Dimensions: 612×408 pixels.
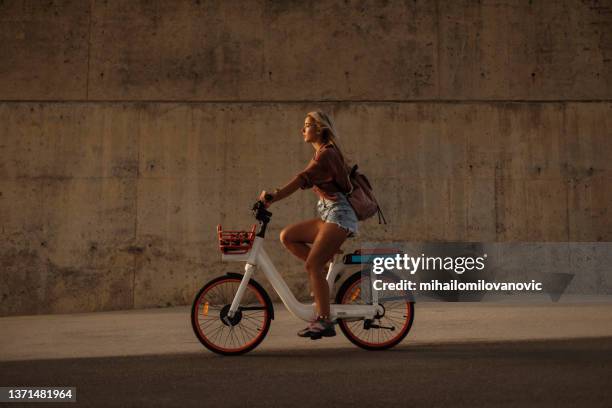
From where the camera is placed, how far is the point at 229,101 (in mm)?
10086

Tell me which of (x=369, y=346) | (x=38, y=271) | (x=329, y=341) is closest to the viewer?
(x=369, y=346)

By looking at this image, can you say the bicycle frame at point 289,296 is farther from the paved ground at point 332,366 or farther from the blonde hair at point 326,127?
the blonde hair at point 326,127

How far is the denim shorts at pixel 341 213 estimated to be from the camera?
5348 millimetres

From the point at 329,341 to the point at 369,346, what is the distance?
74 cm

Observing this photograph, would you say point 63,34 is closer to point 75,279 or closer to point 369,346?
point 75,279

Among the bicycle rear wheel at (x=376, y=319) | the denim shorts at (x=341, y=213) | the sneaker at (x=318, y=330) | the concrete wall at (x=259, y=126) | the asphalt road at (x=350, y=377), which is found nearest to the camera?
the asphalt road at (x=350, y=377)

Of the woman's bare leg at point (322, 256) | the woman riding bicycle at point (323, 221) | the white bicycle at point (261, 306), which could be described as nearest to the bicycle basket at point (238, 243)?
the white bicycle at point (261, 306)

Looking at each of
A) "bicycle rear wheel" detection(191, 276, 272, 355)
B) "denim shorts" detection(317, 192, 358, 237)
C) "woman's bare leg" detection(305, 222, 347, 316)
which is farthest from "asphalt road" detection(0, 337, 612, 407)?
"denim shorts" detection(317, 192, 358, 237)

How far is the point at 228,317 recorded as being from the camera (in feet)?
17.5

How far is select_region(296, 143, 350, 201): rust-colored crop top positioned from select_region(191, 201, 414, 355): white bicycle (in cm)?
42

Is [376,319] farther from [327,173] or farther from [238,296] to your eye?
[327,173]

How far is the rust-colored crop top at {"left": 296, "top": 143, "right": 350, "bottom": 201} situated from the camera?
5.30 m

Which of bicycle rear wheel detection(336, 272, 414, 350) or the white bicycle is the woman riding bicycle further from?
bicycle rear wheel detection(336, 272, 414, 350)

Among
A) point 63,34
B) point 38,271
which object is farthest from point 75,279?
point 63,34
